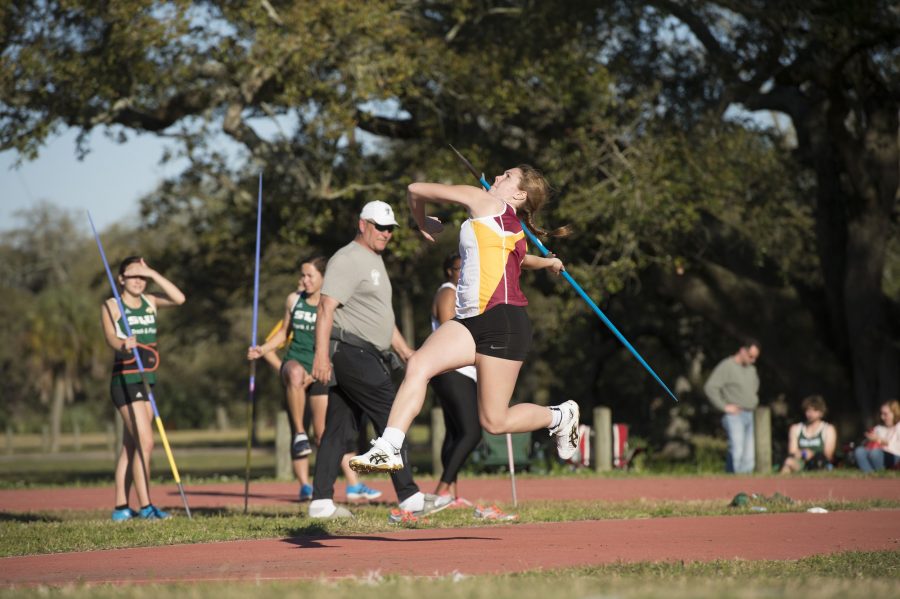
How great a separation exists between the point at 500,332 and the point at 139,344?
4294mm

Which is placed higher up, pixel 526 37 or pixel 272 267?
pixel 526 37

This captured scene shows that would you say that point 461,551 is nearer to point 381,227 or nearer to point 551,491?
point 381,227

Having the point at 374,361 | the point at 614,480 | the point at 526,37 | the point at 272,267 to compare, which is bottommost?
the point at 614,480

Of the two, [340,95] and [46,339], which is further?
[46,339]

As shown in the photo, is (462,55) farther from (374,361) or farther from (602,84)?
(374,361)

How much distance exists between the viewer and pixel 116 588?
546cm

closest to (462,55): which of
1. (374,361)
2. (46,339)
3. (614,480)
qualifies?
(614,480)

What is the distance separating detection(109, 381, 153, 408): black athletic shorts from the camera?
33.4 feet

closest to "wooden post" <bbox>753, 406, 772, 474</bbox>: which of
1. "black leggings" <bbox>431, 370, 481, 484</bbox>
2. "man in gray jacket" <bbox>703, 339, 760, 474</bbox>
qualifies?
"man in gray jacket" <bbox>703, 339, 760, 474</bbox>

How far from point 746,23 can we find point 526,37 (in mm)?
3569

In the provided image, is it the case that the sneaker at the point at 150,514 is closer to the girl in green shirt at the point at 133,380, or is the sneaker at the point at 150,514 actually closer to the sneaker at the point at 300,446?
the girl in green shirt at the point at 133,380

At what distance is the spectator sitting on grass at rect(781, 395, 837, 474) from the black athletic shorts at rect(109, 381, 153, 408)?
9.38m

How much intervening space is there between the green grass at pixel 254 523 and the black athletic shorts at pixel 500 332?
186 cm

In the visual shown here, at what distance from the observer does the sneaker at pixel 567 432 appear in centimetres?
752
